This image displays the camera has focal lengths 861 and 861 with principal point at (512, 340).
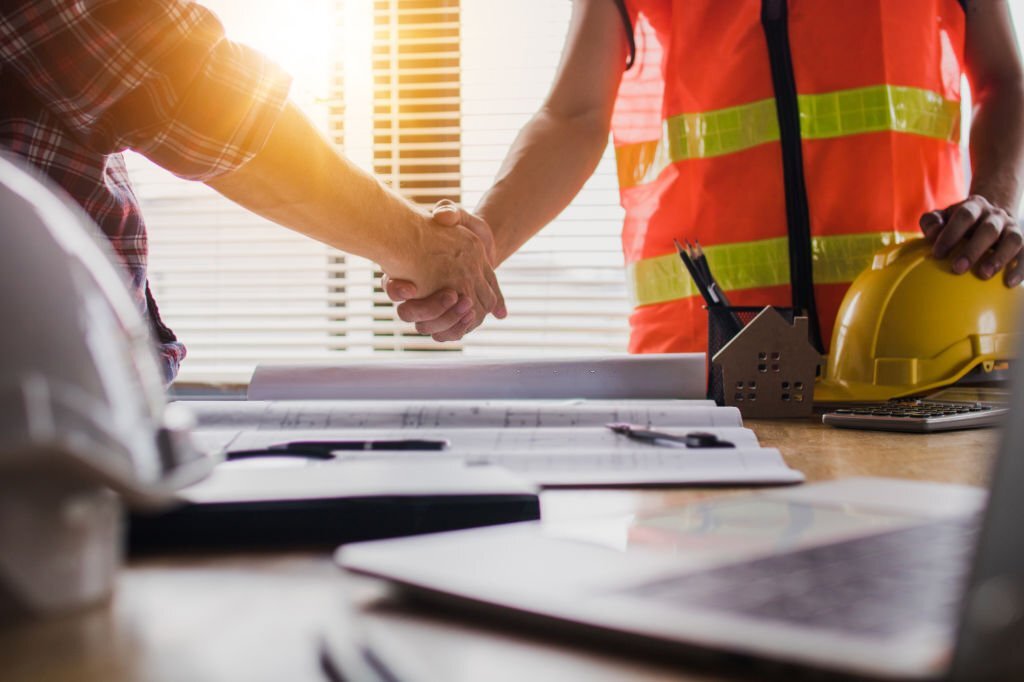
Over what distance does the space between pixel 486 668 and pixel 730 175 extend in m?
1.31

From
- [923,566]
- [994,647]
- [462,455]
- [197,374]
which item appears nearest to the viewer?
[994,647]

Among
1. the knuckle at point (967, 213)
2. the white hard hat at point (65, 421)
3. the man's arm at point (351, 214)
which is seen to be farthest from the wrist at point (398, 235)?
the white hard hat at point (65, 421)

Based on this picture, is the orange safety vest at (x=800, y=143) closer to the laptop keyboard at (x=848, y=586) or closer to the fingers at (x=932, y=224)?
the fingers at (x=932, y=224)

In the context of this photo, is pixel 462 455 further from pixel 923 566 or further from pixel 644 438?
pixel 923 566

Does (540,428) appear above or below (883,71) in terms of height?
below

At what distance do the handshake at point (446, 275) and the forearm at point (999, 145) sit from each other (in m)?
0.83

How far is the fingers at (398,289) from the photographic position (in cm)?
147

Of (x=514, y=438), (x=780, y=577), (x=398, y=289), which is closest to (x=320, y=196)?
(x=398, y=289)

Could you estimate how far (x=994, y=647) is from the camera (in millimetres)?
190

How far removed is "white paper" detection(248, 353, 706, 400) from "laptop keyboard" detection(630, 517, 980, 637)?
65cm

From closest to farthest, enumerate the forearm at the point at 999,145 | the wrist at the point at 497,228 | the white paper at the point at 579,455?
the white paper at the point at 579,455 → the forearm at the point at 999,145 → the wrist at the point at 497,228

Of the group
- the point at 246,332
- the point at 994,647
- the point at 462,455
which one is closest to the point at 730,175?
the point at 462,455

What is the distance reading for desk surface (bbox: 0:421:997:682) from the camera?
243mm

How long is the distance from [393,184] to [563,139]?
143 centimetres
